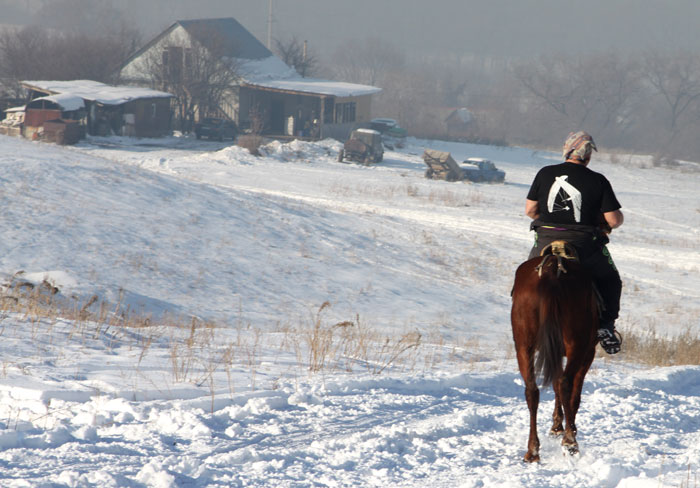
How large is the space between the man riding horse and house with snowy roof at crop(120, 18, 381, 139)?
159 ft

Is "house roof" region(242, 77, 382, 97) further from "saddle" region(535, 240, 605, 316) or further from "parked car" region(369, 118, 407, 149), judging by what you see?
"saddle" region(535, 240, 605, 316)

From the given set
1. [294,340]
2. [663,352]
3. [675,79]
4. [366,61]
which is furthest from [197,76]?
[366,61]

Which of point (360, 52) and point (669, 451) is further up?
point (360, 52)

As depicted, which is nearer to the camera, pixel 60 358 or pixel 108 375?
pixel 108 375

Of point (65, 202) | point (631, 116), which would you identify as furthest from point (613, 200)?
point (631, 116)

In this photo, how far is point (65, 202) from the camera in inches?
683

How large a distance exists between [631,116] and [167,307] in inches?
4327

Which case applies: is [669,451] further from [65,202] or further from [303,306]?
[65,202]

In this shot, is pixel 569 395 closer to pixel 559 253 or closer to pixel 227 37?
pixel 559 253

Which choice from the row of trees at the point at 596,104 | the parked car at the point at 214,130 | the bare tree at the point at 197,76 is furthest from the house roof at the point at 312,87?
the row of trees at the point at 596,104

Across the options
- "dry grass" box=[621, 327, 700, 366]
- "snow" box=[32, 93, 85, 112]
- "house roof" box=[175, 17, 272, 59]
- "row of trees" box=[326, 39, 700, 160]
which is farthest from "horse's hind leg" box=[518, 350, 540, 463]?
"row of trees" box=[326, 39, 700, 160]

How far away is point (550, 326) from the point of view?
489cm

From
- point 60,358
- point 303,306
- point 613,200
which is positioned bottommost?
point 303,306

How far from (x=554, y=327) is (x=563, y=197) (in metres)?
1.04
